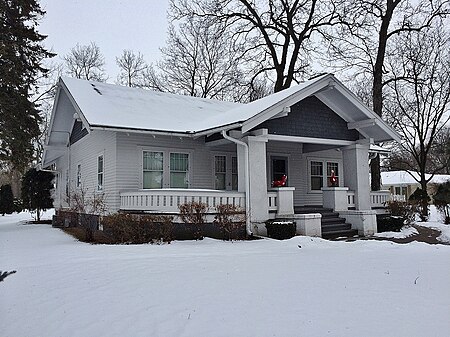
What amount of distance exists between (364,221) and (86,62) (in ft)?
110

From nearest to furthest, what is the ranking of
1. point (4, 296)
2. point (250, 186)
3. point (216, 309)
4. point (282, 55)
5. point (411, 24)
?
point (216, 309), point (4, 296), point (250, 186), point (411, 24), point (282, 55)

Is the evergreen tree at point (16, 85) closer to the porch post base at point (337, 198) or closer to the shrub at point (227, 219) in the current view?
the shrub at point (227, 219)

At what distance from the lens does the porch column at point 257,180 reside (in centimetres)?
1270

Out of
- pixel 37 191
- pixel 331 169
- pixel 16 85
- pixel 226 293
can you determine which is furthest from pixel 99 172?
pixel 37 191

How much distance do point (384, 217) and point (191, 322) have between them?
40.3 feet

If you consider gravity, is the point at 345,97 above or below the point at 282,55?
below

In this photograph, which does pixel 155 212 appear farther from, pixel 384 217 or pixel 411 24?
pixel 411 24

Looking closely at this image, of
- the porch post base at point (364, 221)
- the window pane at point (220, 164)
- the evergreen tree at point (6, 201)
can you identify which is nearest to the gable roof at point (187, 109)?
the window pane at point (220, 164)

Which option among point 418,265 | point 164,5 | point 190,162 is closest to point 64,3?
point 190,162

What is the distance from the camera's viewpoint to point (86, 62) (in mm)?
39344

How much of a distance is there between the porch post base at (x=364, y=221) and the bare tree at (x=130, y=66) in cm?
3113

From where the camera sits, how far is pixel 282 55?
27906mm

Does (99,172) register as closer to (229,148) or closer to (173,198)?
(173,198)

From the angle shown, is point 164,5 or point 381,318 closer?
point 381,318
